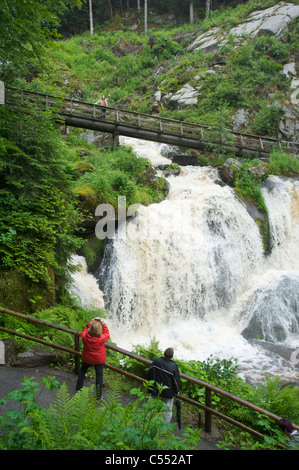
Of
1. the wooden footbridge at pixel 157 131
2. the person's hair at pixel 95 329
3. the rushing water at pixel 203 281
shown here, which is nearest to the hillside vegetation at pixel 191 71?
the wooden footbridge at pixel 157 131

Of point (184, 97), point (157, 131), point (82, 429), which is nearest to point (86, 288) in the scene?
point (82, 429)

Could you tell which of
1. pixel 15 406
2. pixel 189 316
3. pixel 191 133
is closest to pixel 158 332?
pixel 189 316

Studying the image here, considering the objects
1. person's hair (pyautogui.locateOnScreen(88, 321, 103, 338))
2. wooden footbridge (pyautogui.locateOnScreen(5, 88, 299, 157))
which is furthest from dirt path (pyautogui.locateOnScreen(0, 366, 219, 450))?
wooden footbridge (pyautogui.locateOnScreen(5, 88, 299, 157))

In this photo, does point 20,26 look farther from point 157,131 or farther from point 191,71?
point 191,71

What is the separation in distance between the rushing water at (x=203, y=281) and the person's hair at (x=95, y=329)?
552 centimetres

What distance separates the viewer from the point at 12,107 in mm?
7598

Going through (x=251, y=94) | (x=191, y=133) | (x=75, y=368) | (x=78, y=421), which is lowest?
(x=75, y=368)

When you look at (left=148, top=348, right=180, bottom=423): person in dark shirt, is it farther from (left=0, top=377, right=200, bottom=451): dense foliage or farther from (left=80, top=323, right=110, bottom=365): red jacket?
(left=0, top=377, right=200, bottom=451): dense foliage

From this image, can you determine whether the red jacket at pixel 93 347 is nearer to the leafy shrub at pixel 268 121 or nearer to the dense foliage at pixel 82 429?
the dense foliage at pixel 82 429

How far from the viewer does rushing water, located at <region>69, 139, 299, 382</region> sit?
1015 centimetres

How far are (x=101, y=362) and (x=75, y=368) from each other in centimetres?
106

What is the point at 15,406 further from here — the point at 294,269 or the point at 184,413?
the point at 294,269

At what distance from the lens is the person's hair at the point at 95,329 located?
446 cm

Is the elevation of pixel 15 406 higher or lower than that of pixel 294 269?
lower
